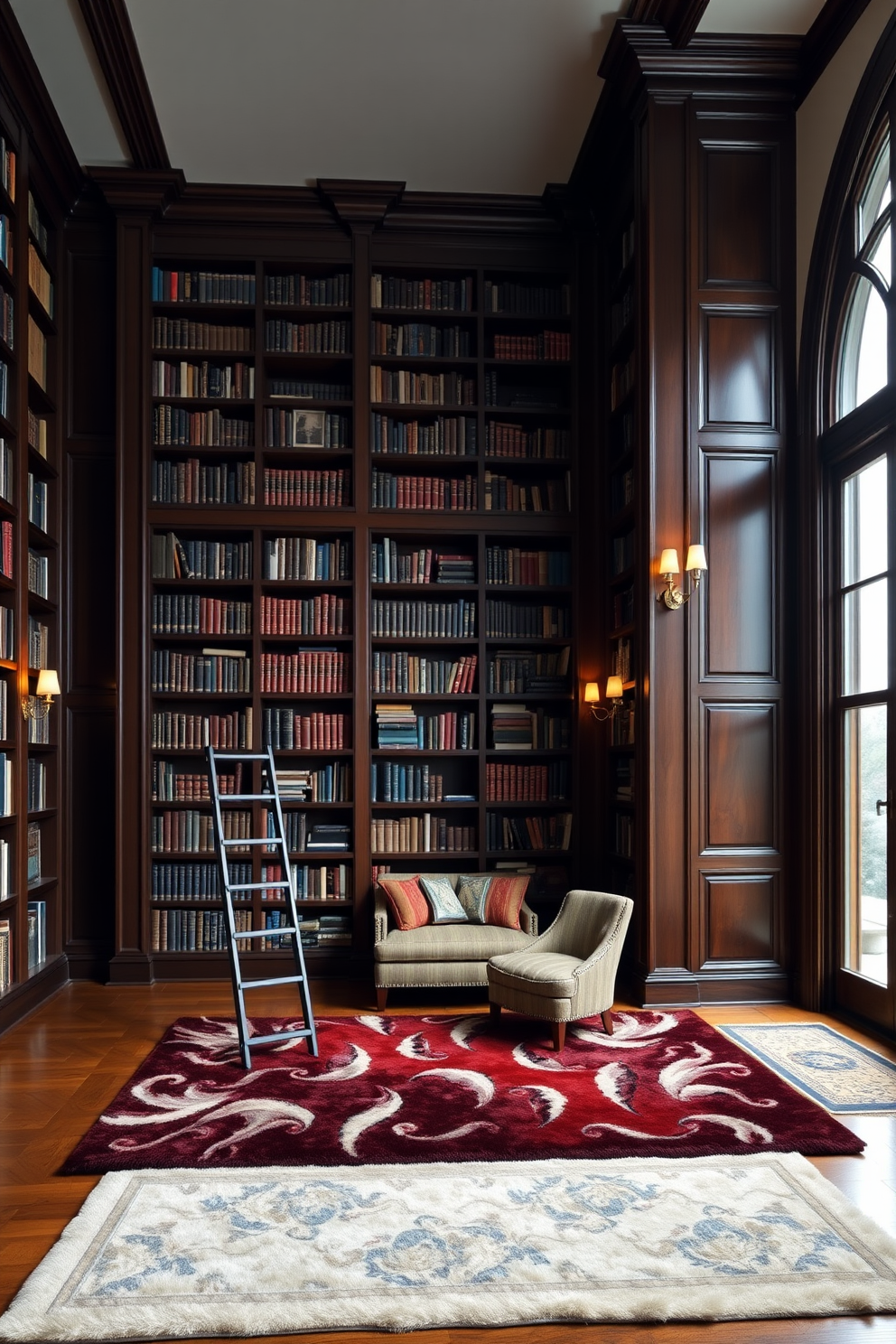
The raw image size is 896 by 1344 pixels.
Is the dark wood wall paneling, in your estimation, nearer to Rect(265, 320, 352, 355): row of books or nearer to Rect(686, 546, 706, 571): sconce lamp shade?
Rect(265, 320, 352, 355): row of books

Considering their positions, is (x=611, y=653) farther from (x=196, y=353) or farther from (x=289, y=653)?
(x=196, y=353)

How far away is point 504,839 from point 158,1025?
2302 mm

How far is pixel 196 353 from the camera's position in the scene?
674 centimetres

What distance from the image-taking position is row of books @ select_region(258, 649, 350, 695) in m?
6.70

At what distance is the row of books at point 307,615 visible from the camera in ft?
22.0

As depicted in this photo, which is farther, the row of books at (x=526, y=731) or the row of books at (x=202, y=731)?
the row of books at (x=526, y=731)

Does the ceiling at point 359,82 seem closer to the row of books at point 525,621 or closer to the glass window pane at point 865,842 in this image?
the row of books at point 525,621

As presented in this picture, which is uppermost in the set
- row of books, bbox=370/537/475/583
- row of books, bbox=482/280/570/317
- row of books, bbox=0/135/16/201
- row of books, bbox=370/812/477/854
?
row of books, bbox=0/135/16/201

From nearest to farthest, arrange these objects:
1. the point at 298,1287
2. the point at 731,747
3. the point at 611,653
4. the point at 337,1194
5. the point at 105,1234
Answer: the point at 298,1287 < the point at 105,1234 < the point at 337,1194 < the point at 731,747 < the point at 611,653

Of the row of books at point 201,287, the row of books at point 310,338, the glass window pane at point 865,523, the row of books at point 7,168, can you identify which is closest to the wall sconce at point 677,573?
the glass window pane at point 865,523

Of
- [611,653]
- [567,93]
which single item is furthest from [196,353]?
[611,653]

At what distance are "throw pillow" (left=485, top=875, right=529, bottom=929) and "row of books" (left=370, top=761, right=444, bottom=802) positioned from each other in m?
0.80

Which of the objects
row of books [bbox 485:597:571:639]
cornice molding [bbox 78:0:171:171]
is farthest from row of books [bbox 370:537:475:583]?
cornice molding [bbox 78:0:171:171]

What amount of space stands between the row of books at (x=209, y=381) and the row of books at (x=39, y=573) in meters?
1.20
